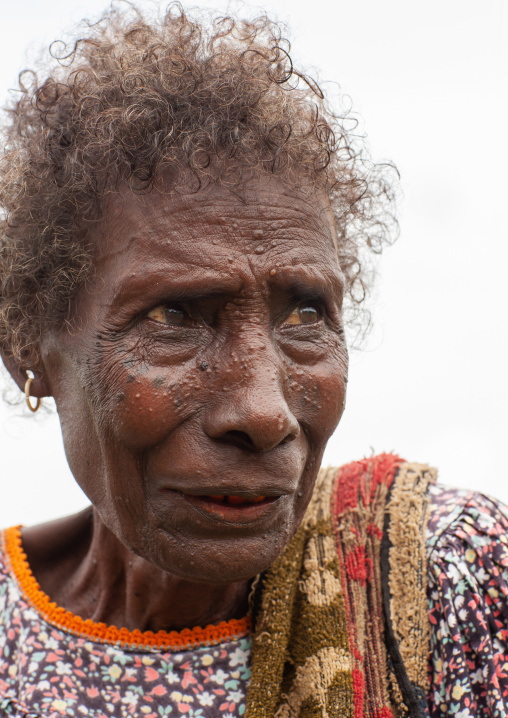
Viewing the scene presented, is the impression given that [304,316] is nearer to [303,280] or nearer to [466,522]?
[303,280]

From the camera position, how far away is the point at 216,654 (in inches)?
83.1

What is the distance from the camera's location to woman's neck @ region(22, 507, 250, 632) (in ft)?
7.14

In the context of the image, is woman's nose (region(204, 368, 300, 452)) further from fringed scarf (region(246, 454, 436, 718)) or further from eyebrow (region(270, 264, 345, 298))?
fringed scarf (region(246, 454, 436, 718))

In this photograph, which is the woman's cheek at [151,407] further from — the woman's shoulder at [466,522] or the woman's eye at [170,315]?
the woman's shoulder at [466,522]

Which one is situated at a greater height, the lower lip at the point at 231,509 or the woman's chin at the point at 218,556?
the lower lip at the point at 231,509

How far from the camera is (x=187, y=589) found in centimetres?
215

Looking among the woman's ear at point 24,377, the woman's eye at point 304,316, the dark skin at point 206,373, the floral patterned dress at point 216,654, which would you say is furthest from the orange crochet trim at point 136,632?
the woman's eye at point 304,316

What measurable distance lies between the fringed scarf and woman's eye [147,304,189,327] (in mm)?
774

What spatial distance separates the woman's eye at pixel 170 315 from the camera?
180cm

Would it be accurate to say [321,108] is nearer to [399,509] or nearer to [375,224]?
[375,224]

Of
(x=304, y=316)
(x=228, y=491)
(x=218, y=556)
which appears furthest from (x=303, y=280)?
(x=218, y=556)

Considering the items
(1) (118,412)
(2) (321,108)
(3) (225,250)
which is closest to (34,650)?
(1) (118,412)

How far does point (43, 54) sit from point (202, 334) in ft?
3.19

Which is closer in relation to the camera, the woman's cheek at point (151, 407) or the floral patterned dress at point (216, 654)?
the woman's cheek at point (151, 407)
